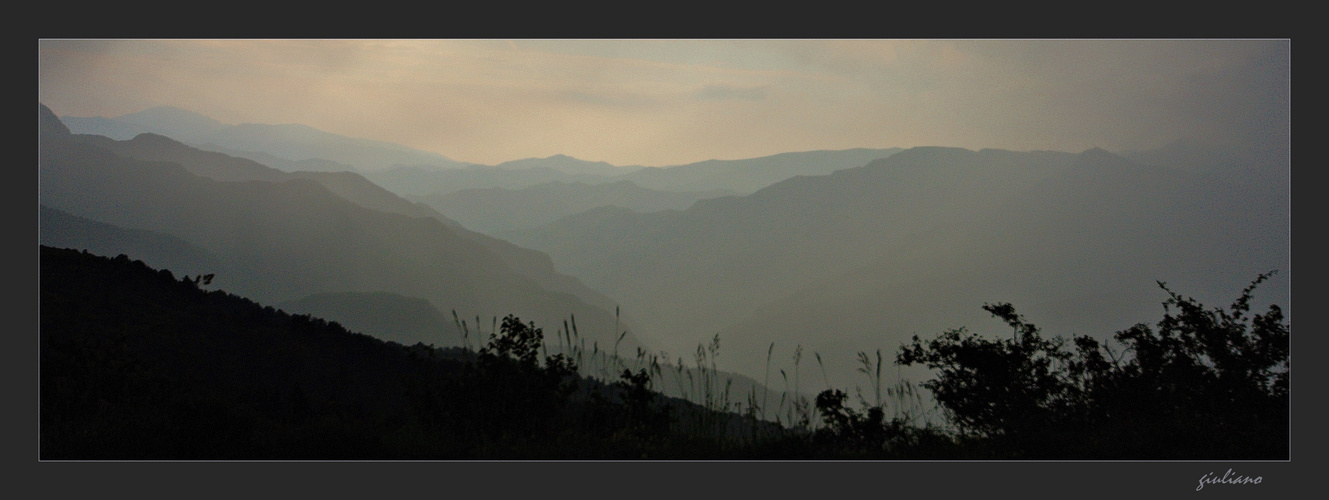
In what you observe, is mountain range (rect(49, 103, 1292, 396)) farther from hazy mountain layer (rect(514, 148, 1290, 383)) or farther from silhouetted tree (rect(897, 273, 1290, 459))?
silhouetted tree (rect(897, 273, 1290, 459))

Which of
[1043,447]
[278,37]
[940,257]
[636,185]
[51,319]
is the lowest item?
[1043,447]

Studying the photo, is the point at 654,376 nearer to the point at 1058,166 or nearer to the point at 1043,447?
the point at 1043,447

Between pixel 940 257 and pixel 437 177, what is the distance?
22.1 feet

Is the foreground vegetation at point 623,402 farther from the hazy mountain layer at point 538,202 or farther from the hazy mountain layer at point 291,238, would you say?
the hazy mountain layer at point 538,202

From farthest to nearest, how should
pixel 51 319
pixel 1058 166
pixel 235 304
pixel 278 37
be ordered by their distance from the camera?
pixel 1058 166 < pixel 235 304 < pixel 278 37 < pixel 51 319

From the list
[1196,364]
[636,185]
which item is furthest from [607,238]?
[1196,364]

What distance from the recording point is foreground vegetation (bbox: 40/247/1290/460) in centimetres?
530

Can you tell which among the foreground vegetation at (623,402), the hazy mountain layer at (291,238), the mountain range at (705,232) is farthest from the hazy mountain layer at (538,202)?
the foreground vegetation at (623,402)

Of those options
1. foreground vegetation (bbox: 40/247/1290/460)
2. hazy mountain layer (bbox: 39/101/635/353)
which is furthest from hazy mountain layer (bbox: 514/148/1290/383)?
hazy mountain layer (bbox: 39/101/635/353)

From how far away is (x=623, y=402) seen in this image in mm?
5910

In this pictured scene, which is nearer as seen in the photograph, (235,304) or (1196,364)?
(1196,364)

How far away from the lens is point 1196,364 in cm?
605

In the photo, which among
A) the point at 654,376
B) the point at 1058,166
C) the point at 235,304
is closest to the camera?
the point at 654,376

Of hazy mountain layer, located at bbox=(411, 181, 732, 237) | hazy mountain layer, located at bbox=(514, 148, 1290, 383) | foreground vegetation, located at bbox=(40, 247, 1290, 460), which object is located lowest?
foreground vegetation, located at bbox=(40, 247, 1290, 460)
